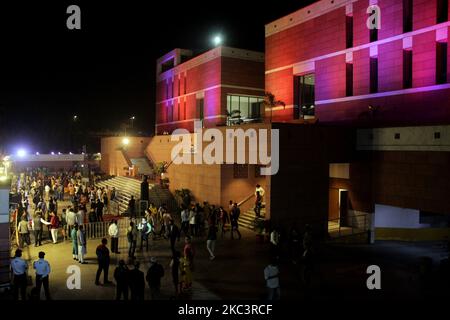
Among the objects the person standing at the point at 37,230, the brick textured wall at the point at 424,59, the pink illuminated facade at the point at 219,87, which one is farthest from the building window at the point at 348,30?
the person standing at the point at 37,230

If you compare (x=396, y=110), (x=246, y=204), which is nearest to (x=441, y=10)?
(x=396, y=110)

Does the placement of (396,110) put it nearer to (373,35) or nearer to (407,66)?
(407,66)

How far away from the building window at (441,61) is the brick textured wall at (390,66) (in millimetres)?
1889

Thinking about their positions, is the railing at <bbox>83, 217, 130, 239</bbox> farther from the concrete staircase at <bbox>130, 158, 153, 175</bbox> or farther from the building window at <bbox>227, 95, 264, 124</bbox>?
the building window at <bbox>227, 95, 264, 124</bbox>

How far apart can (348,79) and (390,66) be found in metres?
2.97

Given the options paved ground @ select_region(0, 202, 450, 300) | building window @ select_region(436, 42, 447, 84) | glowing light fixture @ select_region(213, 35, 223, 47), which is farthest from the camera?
glowing light fixture @ select_region(213, 35, 223, 47)

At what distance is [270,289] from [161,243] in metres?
8.32

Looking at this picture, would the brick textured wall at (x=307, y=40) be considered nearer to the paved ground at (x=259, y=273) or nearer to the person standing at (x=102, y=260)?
the paved ground at (x=259, y=273)

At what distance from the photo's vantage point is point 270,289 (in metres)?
10.8

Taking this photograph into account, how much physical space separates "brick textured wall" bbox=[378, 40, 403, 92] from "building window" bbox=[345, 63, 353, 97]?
2.09 metres

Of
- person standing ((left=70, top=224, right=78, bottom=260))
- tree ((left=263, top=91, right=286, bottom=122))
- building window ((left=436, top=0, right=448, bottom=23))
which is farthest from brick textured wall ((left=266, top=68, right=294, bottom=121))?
person standing ((left=70, top=224, right=78, bottom=260))

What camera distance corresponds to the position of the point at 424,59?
19969 mm

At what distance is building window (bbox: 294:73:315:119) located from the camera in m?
27.6
